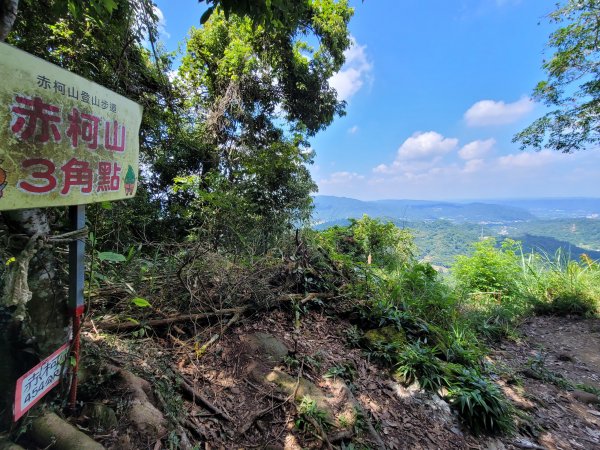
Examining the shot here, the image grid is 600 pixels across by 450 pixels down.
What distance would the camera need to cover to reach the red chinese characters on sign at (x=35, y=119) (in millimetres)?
972

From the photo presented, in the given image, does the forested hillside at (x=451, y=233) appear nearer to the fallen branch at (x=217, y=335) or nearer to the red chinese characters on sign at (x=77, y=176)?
the fallen branch at (x=217, y=335)

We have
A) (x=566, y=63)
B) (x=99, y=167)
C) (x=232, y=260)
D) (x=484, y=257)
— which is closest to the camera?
(x=99, y=167)

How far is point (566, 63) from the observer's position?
232 inches

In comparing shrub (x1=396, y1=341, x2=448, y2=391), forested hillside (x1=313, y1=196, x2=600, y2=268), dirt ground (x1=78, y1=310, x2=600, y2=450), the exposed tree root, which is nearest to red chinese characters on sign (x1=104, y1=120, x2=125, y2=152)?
the exposed tree root

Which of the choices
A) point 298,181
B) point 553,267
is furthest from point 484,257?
point 298,181

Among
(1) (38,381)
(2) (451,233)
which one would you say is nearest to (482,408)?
(1) (38,381)

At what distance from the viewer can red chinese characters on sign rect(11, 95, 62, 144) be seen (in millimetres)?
972

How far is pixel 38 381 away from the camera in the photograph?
1.24 m

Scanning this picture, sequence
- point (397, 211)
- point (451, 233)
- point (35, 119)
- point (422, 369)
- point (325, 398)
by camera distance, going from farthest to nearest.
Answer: point (451, 233) → point (397, 211) → point (422, 369) → point (325, 398) → point (35, 119)

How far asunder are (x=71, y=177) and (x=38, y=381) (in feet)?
2.96

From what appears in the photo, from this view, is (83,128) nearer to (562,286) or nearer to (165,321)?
(165,321)

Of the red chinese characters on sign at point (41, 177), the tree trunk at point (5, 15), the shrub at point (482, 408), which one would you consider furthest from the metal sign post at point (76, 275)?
the shrub at point (482, 408)

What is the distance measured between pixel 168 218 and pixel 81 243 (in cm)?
569

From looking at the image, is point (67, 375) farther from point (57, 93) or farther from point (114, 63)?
point (114, 63)
